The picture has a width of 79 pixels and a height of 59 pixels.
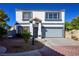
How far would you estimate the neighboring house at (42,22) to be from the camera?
43.9 feet

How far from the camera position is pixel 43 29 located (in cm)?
1371

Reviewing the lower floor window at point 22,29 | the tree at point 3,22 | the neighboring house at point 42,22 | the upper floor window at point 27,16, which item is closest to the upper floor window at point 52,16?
the neighboring house at point 42,22

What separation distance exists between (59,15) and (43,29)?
1236mm

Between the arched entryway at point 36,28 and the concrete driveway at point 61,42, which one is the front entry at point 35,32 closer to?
the arched entryway at point 36,28

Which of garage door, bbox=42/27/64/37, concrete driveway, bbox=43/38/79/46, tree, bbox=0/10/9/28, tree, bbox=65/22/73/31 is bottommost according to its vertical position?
concrete driveway, bbox=43/38/79/46

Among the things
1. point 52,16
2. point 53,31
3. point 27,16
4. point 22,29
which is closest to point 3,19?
point 22,29

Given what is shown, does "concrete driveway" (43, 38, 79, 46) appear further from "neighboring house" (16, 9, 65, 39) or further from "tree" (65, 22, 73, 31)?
"tree" (65, 22, 73, 31)

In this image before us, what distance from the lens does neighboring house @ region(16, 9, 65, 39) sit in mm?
13367

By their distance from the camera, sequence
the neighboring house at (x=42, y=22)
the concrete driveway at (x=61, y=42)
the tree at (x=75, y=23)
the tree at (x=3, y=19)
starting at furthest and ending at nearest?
the concrete driveway at (x=61, y=42)
the neighboring house at (x=42, y=22)
the tree at (x=75, y=23)
the tree at (x=3, y=19)

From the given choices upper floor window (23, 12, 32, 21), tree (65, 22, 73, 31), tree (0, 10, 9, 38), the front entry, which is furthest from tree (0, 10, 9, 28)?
tree (65, 22, 73, 31)

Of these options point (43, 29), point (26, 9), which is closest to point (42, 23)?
point (43, 29)

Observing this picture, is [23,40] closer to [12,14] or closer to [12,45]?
[12,45]

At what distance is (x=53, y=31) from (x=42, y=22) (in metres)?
0.87

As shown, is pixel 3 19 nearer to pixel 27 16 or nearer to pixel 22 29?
pixel 22 29
